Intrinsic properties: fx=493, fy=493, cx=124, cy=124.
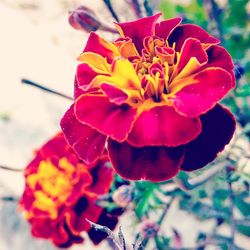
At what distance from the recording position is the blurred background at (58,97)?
1.01 metres

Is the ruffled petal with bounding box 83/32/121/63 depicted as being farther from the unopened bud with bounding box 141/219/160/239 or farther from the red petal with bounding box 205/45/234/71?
the unopened bud with bounding box 141/219/160/239

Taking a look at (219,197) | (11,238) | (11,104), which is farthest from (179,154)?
(11,104)

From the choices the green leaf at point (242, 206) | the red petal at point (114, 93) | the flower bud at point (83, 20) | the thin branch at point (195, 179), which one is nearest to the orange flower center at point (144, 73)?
the red petal at point (114, 93)

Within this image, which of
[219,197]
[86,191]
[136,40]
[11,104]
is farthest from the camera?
[11,104]

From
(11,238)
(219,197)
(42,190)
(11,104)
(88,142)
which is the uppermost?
(88,142)

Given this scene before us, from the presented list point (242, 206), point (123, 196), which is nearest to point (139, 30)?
point (123, 196)

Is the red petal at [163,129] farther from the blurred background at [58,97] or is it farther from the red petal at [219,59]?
the blurred background at [58,97]

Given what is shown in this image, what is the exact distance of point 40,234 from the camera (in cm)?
84

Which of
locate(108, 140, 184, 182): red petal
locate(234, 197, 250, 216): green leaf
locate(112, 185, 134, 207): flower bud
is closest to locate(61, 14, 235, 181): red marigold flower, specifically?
locate(108, 140, 184, 182): red petal

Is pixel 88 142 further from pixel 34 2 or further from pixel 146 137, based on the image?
pixel 34 2

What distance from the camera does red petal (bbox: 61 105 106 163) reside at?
525mm

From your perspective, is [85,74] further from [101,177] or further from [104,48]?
[101,177]

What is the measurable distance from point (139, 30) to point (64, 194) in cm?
33

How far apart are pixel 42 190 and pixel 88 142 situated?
0.32m
